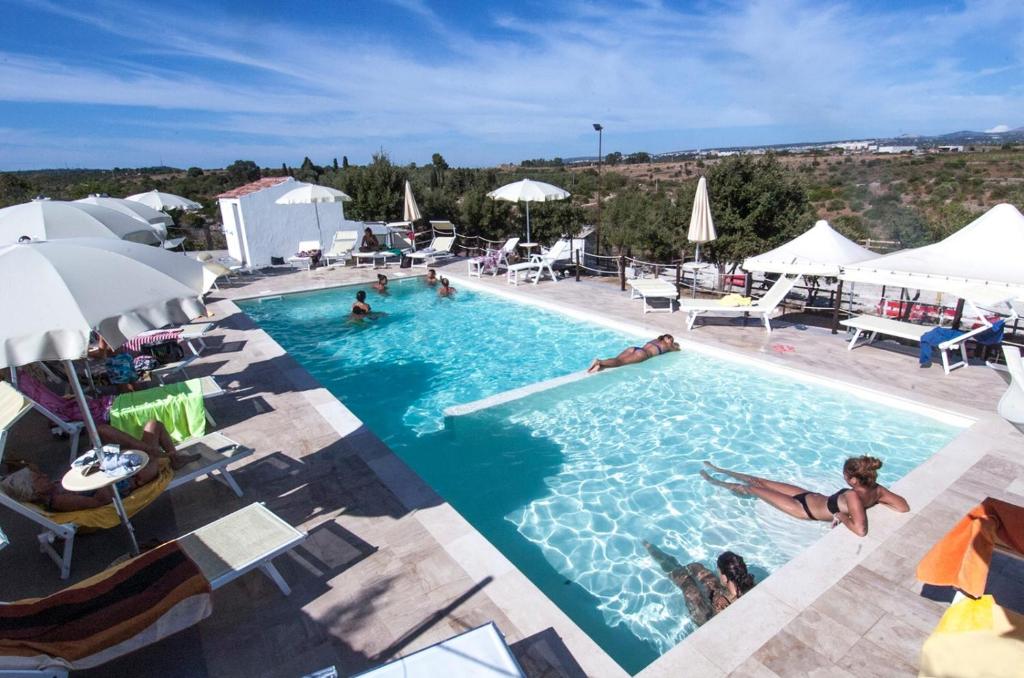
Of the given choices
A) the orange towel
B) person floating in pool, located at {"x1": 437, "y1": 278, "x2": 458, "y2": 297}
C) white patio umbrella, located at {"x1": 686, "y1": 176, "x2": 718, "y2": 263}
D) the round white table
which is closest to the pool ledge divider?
the round white table

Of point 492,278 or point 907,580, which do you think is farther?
point 492,278

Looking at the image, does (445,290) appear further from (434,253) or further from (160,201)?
(160,201)

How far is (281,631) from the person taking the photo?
10.8 ft

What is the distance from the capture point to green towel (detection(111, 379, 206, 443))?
207 inches

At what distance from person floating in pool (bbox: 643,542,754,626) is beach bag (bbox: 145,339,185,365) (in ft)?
25.4

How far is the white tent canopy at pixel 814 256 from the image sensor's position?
8.49m

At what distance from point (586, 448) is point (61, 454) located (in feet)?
18.3

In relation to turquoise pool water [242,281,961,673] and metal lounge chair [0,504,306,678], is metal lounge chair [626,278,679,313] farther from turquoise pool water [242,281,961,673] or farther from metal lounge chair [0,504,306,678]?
metal lounge chair [0,504,306,678]

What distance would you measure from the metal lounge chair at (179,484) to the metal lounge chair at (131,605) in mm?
884

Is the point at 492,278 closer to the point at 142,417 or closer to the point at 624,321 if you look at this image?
the point at 624,321

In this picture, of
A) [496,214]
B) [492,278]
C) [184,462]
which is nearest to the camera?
[184,462]

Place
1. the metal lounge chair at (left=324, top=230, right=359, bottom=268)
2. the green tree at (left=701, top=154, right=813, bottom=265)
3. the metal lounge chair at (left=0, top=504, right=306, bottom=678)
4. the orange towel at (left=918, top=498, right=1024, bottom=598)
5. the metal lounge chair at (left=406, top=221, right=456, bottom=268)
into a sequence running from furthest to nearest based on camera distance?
1. the metal lounge chair at (left=324, top=230, right=359, bottom=268)
2. the metal lounge chair at (left=406, top=221, right=456, bottom=268)
3. the green tree at (left=701, top=154, right=813, bottom=265)
4. the orange towel at (left=918, top=498, right=1024, bottom=598)
5. the metal lounge chair at (left=0, top=504, right=306, bottom=678)

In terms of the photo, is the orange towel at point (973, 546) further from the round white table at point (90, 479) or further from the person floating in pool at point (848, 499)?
the round white table at point (90, 479)

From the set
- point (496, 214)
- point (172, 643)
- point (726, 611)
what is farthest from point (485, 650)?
point (496, 214)
